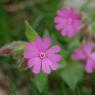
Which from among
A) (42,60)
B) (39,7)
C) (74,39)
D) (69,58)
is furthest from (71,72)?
(39,7)

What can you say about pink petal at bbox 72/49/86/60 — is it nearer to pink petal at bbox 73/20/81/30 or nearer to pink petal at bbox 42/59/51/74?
pink petal at bbox 73/20/81/30

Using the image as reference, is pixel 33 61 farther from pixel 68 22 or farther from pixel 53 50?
pixel 68 22

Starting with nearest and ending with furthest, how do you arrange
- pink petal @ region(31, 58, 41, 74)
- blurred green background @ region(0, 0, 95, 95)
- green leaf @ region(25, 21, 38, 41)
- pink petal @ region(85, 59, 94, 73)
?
pink petal @ region(31, 58, 41, 74) → green leaf @ region(25, 21, 38, 41) → pink petal @ region(85, 59, 94, 73) → blurred green background @ region(0, 0, 95, 95)

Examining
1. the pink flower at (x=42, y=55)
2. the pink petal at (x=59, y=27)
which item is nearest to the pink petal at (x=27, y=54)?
the pink flower at (x=42, y=55)

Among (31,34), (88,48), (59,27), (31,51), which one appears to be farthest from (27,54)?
(88,48)

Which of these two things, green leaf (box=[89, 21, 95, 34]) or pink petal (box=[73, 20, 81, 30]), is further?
green leaf (box=[89, 21, 95, 34])

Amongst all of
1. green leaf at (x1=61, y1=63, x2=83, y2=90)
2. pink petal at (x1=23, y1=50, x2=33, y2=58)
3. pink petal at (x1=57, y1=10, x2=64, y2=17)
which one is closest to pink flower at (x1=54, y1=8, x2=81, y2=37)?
pink petal at (x1=57, y1=10, x2=64, y2=17)
